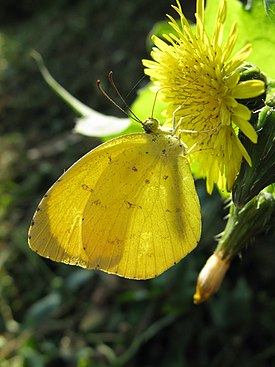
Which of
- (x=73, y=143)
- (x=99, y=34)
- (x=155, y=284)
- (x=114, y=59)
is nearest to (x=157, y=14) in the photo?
(x=114, y=59)

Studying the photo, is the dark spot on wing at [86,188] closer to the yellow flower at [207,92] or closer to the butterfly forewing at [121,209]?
the butterfly forewing at [121,209]

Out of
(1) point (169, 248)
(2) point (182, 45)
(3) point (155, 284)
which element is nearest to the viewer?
(2) point (182, 45)

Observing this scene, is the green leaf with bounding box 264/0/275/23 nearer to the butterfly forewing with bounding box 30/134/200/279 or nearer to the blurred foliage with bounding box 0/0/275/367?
the butterfly forewing with bounding box 30/134/200/279

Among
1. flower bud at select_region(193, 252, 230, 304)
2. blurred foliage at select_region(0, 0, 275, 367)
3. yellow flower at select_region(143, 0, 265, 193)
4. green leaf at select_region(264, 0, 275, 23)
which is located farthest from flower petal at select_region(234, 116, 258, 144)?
blurred foliage at select_region(0, 0, 275, 367)

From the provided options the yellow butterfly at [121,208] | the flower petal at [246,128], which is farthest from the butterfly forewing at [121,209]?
the flower petal at [246,128]

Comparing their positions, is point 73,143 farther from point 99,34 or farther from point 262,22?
point 262,22

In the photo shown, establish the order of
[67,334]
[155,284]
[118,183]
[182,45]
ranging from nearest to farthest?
[182,45] → [118,183] → [155,284] → [67,334]

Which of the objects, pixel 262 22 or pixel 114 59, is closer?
pixel 262 22

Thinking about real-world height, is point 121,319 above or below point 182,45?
below
